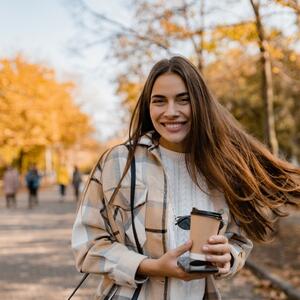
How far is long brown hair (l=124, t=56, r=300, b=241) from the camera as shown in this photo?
2.19 m

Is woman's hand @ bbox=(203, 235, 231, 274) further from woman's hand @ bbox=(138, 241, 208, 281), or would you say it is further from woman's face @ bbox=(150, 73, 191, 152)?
woman's face @ bbox=(150, 73, 191, 152)

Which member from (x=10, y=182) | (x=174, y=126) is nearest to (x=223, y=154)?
(x=174, y=126)

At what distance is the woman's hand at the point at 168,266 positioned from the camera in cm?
188

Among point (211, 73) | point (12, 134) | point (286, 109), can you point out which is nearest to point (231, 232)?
point (211, 73)

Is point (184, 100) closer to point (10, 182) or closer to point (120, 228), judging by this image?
point (120, 228)

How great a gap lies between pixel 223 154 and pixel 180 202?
28cm

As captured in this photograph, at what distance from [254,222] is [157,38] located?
10.1 metres

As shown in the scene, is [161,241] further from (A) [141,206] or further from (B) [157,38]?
(B) [157,38]

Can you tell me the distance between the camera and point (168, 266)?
191 centimetres

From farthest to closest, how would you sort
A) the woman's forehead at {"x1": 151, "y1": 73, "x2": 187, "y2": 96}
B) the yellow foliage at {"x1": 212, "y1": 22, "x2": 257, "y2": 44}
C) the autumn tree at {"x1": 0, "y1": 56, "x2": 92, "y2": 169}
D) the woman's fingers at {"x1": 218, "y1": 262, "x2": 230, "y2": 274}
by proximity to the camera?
the autumn tree at {"x1": 0, "y1": 56, "x2": 92, "y2": 169} → the yellow foliage at {"x1": 212, "y1": 22, "x2": 257, "y2": 44} → the woman's forehead at {"x1": 151, "y1": 73, "x2": 187, "y2": 96} → the woman's fingers at {"x1": 218, "y1": 262, "x2": 230, "y2": 274}

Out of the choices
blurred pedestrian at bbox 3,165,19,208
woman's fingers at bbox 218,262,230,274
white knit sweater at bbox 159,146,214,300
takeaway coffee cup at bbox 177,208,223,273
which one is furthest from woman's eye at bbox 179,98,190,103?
blurred pedestrian at bbox 3,165,19,208

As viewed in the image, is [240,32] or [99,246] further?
[240,32]

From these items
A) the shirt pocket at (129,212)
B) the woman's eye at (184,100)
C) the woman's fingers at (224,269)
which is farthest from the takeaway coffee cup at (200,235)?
the woman's eye at (184,100)

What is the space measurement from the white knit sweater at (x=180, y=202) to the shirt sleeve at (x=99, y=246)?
5.5 inches
